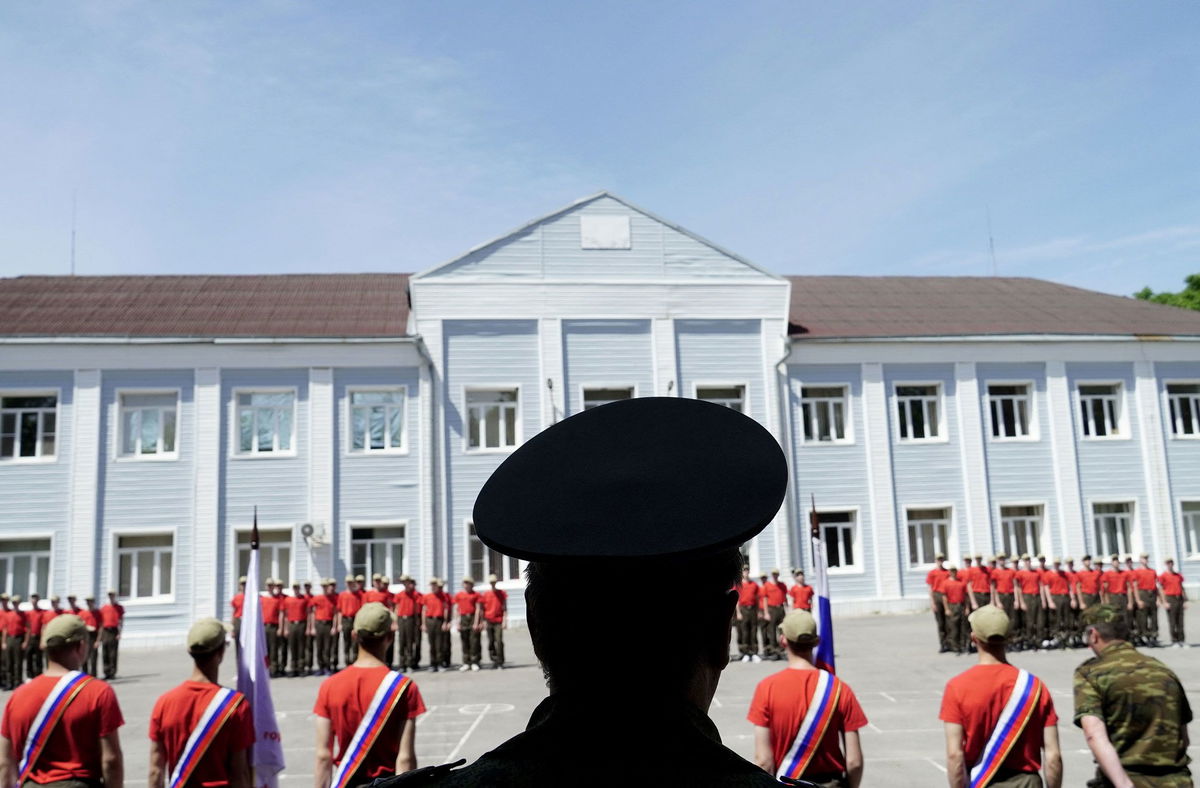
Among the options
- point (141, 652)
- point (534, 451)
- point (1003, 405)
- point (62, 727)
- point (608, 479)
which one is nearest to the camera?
point (608, 479)

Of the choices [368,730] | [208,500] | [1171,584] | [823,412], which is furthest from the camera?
[823,412]

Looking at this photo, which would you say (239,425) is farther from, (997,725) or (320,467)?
(997,725)

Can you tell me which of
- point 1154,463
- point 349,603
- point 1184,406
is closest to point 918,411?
point 1154,463

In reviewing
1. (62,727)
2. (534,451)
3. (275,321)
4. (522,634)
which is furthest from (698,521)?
(275,321)

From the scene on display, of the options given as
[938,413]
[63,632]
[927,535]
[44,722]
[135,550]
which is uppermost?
[938,413]

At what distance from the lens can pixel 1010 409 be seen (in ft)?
95.6

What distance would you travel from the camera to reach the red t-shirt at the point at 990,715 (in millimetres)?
4859

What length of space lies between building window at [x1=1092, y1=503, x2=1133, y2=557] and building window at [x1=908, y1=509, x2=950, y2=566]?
16.0 ft

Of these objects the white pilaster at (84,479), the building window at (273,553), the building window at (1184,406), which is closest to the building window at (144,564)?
the white pilaster at (84,479)

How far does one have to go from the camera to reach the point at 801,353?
28156 millimetres

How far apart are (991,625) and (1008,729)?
1.79ft

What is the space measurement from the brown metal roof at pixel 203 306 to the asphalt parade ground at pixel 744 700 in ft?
30.9

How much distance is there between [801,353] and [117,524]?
2035 centimetres

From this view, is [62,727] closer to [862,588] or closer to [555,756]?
[555,756]
